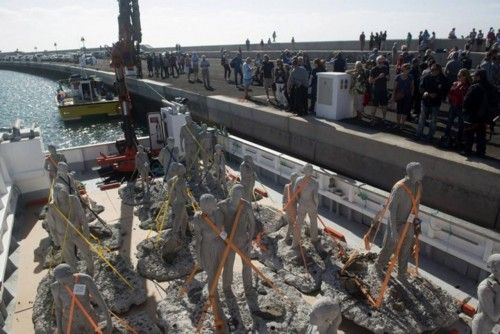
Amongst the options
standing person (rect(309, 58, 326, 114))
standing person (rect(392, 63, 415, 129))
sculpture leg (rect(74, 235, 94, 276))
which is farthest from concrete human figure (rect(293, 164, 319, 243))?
standing person (rect(309, 58, 326, 114))

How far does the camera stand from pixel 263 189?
11.3 m

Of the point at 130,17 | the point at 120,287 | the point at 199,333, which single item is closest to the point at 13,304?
the point at 120,287

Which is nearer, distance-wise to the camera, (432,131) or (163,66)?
(432,131)

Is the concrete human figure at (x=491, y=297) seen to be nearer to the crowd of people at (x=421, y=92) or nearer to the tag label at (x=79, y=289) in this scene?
the tag label at (x=79, y=289)

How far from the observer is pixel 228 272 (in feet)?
20.0

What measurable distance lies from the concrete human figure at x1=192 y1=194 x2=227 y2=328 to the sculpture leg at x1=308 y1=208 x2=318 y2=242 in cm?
233

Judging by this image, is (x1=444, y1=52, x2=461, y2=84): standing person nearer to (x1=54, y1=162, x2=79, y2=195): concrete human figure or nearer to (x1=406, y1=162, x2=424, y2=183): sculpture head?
(x1=406, y1=162, x2=424, y2=183): sculpture head

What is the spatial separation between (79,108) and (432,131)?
25.4 meters

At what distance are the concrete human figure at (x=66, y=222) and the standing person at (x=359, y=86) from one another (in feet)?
29.7

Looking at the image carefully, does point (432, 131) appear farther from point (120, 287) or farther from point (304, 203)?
point (120, 287)

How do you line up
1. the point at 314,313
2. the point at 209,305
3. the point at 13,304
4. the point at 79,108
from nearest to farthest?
the point at 314,313 < the point at 209,305 < the point at 13,304 < the point at 79,108

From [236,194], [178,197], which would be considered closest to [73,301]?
[236,194]

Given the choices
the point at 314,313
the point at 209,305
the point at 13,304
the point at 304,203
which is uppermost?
the point at 314,313

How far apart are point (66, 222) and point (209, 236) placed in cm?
285
